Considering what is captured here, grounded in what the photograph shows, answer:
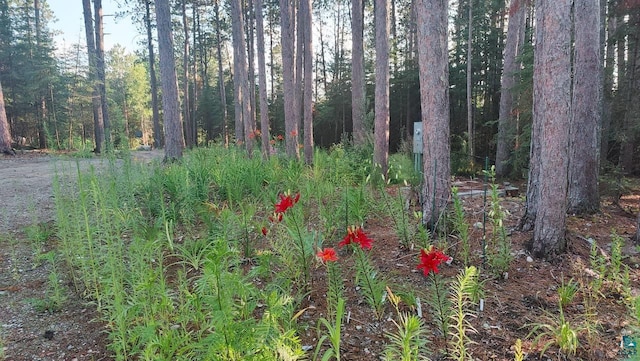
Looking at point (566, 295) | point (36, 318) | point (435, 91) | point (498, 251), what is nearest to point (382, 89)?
point (435, 91)

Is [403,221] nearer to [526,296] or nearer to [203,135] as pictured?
[526,296]

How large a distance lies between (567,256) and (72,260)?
13.3 feet

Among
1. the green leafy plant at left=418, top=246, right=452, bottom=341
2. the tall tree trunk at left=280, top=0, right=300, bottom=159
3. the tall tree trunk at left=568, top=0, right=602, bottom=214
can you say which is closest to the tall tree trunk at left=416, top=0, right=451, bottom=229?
the green leafy plant at left=418, top=246, right=452, bottom=341

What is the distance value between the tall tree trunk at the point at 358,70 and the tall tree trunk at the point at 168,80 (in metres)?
4.49

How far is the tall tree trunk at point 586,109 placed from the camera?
4.75 m

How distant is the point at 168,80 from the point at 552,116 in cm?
785

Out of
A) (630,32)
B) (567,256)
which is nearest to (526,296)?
(567,256)

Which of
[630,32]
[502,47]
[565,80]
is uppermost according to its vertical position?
[502,47]

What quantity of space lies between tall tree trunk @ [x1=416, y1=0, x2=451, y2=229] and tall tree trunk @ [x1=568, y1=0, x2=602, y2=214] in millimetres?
2508

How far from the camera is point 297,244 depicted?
8.47 ft

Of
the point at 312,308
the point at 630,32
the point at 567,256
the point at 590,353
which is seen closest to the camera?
the point at 590,353

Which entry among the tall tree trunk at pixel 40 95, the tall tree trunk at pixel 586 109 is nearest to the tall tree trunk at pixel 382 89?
the tall tree trunk at pixel 586 109

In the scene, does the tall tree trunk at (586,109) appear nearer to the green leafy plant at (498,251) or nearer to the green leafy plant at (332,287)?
the green leafy plant at (498,251)

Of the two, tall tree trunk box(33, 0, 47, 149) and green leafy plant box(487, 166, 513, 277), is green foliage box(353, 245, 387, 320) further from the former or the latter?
tall tree trunk box(33, 0, 47, 149)
